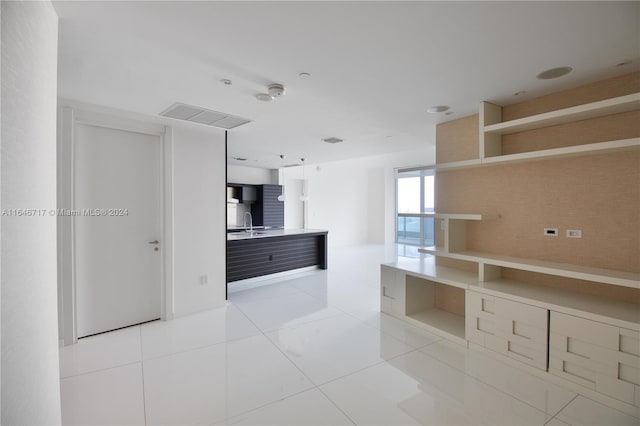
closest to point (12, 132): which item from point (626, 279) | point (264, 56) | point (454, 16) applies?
point (264, 56)

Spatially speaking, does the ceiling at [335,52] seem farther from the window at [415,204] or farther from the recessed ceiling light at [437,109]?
the window at [415,204]

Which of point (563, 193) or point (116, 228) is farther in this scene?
point (116, 228)

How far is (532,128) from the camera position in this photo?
2.96m

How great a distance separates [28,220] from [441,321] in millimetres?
3759

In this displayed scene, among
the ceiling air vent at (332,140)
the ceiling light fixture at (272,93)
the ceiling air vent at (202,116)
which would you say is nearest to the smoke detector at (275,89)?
the ceiling light fixture at (272,93)

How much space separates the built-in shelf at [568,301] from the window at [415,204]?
5817 millimetres

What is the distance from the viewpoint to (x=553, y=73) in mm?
2418

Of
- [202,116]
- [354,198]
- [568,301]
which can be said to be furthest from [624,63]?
[354,198]

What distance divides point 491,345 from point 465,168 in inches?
76.7

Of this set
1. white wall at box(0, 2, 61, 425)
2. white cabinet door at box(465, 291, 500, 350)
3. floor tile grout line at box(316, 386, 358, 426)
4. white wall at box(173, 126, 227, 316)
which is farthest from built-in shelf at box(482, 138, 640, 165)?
white wall at box(173, 126, 227, 316)

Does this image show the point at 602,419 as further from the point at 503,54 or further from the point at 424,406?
the point at 503,54

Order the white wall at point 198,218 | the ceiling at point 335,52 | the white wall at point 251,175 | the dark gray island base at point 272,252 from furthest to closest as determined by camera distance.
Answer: the white wall at point 251,175
the dark gray island base at point 272,252
the white wall at point 198,218
the ceiling at point 335,52

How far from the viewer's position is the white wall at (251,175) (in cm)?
830

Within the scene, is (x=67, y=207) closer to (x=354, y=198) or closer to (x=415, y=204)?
(x=415, y=204)
